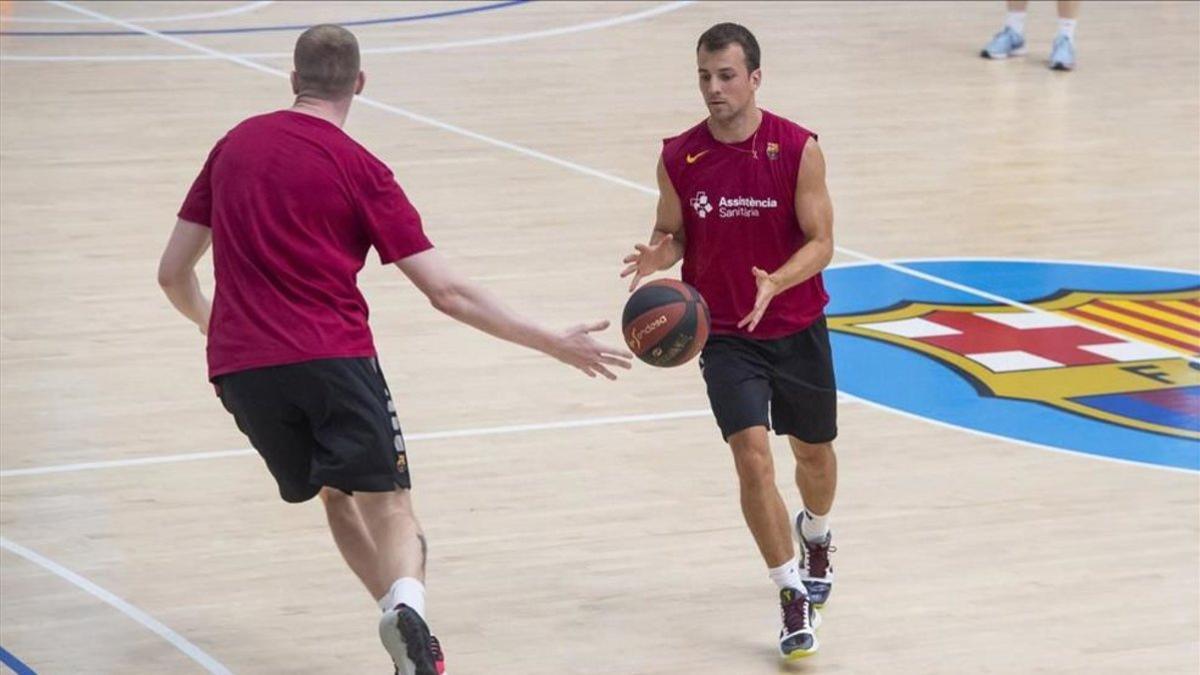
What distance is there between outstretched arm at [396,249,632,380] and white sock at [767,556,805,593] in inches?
46.6

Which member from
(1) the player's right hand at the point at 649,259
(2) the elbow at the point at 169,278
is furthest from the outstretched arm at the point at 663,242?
(2) the elbow at the point at 169,278

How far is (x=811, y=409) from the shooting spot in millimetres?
6730

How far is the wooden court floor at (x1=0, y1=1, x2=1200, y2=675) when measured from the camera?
6812 mm

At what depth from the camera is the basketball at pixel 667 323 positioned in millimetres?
6312

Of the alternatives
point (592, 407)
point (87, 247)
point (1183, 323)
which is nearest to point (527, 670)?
point (592, 407)

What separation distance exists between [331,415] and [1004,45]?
564 inches

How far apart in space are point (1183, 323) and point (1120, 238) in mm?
2003

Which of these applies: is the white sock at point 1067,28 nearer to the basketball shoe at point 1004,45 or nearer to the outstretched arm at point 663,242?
the basketball shoe at point 1004,45

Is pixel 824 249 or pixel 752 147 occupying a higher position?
pixel 752 147

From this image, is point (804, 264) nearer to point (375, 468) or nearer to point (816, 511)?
point (816, 511)

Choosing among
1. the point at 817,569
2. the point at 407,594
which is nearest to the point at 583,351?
the point at 407,594

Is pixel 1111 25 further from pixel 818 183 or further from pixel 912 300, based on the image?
pixel 818 183

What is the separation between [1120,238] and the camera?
12633mm

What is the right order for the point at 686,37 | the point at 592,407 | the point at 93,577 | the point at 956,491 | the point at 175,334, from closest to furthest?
1. the point at 93,577
2. the point at 956,491
3. the point at 592,407
4. the point at 175,334
5. the point at 686,37
